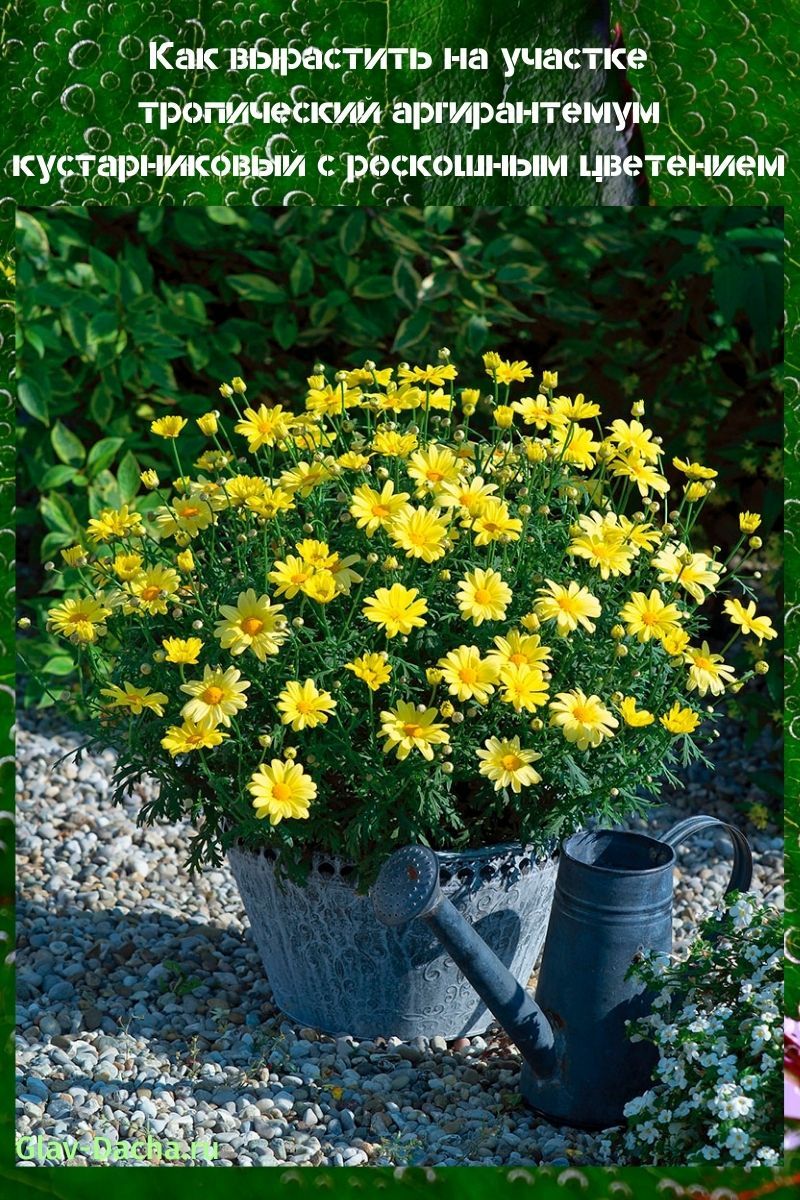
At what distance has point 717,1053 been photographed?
5.99ft

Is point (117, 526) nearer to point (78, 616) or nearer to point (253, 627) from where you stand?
point (78, 616)

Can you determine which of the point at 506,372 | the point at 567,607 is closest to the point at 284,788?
the point at 567,607

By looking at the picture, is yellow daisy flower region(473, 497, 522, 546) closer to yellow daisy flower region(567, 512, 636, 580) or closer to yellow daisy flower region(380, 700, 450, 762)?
yellow daisy flower region(567, 512, 636, 580)

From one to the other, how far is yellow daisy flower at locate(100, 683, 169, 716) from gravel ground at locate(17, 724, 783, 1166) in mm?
605

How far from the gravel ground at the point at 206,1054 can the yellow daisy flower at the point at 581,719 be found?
0.59 meters

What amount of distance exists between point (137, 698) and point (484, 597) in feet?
1.72

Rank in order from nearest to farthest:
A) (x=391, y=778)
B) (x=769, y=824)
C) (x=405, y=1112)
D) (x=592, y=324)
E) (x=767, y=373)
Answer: (x=391, y=778) → (x=405, y=1112) → (x=769, y=824) → (x=767, y=373) → (x=592, y=324)

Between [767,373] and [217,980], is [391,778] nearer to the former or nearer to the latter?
[217,980]

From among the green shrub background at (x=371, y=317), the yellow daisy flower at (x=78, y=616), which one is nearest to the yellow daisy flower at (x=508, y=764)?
the yellow daisy flower at (x=78, y=616)

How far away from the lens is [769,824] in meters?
3.26

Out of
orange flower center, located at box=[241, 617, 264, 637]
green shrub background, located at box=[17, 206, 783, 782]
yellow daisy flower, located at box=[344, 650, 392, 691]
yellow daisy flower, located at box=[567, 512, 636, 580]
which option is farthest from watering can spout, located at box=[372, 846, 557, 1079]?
green shrub background, located at box=[17, 206, 783, 782]

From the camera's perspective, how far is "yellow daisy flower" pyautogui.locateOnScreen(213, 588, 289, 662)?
1.82 meters

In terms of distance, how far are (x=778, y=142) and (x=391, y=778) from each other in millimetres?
A: 1007

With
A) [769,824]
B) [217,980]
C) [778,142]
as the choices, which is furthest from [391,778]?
[769,824]
